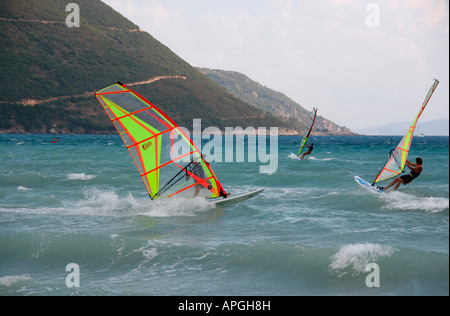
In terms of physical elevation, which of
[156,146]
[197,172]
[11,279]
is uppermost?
[156,146]

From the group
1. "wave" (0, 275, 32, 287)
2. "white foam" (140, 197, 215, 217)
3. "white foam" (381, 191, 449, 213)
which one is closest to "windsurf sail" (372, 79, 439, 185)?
"white foam" (381, 191, 449, 213)

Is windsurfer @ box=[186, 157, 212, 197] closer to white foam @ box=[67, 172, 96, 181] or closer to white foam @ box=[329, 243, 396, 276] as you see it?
white foam @ box=[329, 243, 396, 276]

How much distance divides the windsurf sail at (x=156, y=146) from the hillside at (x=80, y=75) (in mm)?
77279

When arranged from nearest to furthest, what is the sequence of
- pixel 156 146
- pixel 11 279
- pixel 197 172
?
1. pixel 11 279
2. pixel 156 146
3. pixel 197 172

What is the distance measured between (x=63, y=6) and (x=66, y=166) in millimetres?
96018

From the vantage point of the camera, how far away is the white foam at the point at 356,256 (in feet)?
23.6

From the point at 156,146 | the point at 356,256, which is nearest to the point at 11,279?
the point at 156,146

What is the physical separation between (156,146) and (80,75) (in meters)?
91.0

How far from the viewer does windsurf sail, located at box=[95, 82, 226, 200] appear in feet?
31.7

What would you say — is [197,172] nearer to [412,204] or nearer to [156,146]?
[156,146]

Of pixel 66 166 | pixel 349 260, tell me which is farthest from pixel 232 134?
pixel 349 260

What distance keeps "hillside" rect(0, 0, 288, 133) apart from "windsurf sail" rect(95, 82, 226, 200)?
77279 mm

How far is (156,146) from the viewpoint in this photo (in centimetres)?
1014
